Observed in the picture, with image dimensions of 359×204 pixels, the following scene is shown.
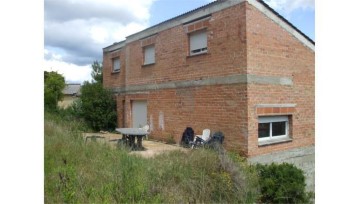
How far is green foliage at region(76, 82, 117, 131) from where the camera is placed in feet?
43.0

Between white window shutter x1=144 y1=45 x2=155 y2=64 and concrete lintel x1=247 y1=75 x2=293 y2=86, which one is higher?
white window shutter x1=144 y1=45 x2=155 y2=64

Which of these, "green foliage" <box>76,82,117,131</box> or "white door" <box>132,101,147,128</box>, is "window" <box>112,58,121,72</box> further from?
"white door" <box>132,101,147,128</box>

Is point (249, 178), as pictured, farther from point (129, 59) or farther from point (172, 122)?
point (129, 59)

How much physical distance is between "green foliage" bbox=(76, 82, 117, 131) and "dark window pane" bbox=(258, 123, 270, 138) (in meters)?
7.13

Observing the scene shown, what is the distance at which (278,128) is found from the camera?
9219 millimetres

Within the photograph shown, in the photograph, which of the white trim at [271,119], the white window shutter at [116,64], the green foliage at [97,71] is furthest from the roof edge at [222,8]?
the green foliage at [97,71]

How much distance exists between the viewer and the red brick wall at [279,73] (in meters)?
8.15

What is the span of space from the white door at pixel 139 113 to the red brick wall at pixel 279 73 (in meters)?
5.20

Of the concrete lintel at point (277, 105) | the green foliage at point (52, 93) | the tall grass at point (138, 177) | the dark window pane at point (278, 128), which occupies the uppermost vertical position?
the green foliage at point (52, 93)

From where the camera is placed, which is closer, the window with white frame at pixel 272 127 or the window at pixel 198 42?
the window with white frame at pixel 272 127

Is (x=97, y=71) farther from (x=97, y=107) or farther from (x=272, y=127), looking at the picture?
(x=272, y=127)

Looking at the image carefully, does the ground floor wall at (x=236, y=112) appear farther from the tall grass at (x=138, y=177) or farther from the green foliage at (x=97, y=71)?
the green foliage at (x=97, y=71)

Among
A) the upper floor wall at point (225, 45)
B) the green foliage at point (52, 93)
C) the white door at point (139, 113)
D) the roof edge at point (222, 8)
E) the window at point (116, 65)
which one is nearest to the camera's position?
the upper floor wall at point (225, 45)

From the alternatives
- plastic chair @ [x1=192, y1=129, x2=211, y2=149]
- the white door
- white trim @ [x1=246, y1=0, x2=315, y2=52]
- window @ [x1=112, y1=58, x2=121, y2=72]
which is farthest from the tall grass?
window @ [x1=112, y1=58, x2=121, y2=72]
